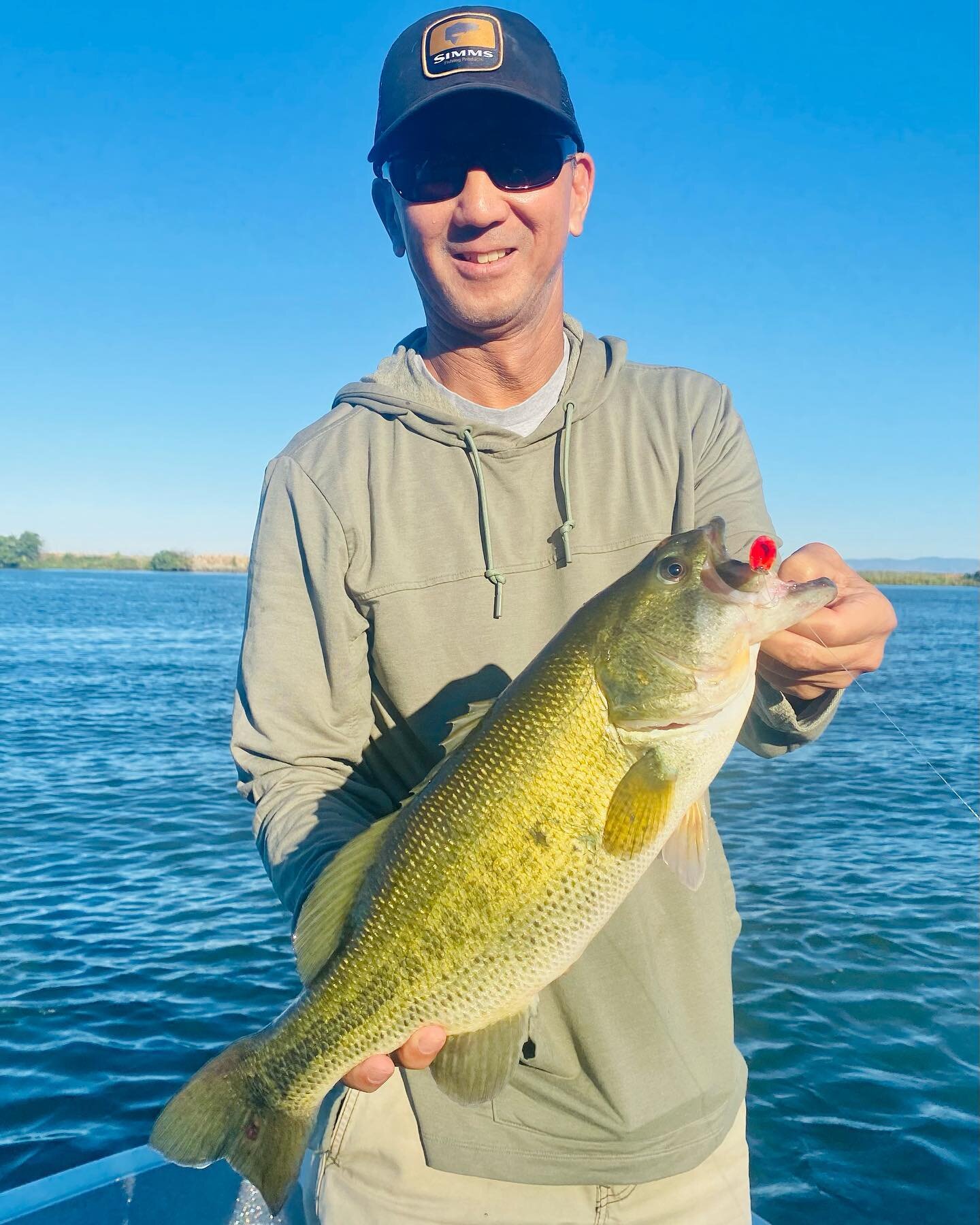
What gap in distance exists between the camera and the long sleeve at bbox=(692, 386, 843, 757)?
2.90 meters

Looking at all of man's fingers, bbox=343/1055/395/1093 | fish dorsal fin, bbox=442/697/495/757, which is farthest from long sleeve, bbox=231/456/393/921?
man's fingers, bbox=343/1055/395/1093

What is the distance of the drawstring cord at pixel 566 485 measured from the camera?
3.20 meters

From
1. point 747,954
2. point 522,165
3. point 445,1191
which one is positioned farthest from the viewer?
point 747,954

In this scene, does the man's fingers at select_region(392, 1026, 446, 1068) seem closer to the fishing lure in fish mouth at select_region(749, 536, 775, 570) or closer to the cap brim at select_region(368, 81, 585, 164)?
the fishing lure in fish mouth at select_region(749, 536, 775, 570)

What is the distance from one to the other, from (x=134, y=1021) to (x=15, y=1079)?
4.20 ft

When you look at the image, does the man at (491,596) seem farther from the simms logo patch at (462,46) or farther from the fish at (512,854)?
the fish at (512,854)

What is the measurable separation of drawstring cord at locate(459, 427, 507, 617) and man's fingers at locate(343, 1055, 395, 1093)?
1.37 meters

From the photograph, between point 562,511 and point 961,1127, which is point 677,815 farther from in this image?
point 961,1127

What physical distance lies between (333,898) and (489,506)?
1.34 m

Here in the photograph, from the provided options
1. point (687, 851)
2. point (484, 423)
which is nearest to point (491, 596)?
point (484, 423)

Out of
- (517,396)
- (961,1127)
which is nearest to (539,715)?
(517,396)

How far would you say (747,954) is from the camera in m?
11.6

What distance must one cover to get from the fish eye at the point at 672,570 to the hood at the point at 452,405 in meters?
0.74

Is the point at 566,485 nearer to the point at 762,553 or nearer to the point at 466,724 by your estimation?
the point at 762,553
